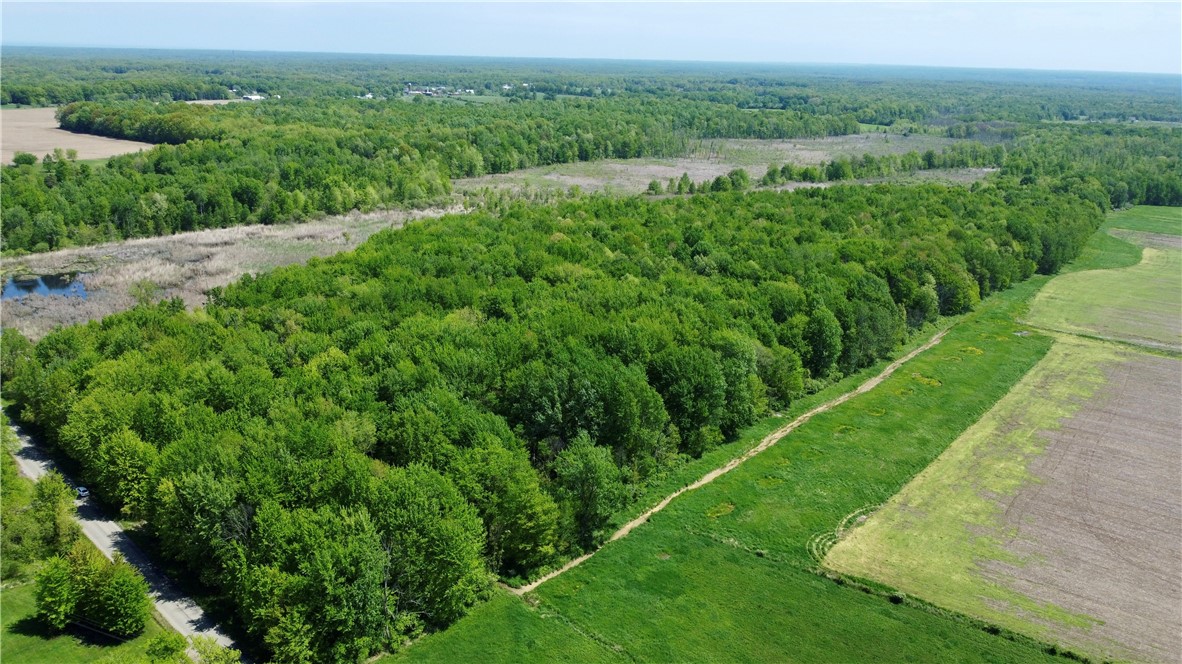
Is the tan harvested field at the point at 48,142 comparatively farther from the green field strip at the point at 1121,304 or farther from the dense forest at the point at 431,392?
the green field strip at the point at 1121,304

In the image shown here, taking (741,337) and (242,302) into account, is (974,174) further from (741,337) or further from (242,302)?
(242,302)

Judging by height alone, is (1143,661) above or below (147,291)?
below

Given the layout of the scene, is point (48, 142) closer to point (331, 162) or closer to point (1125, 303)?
point (331, 162)

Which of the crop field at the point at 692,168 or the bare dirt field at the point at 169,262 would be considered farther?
the crop field at the point at 692,168

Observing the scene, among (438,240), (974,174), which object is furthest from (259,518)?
(974,174)

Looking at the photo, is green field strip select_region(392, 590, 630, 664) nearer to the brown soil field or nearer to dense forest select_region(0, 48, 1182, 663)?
dense forest select_region(0, 48, 1182, 663)

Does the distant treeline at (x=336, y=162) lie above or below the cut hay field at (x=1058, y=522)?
above

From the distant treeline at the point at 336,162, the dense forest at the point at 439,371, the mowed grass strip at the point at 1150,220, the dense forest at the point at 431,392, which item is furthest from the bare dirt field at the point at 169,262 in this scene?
the mowed grass strip at the point at 1150,220
